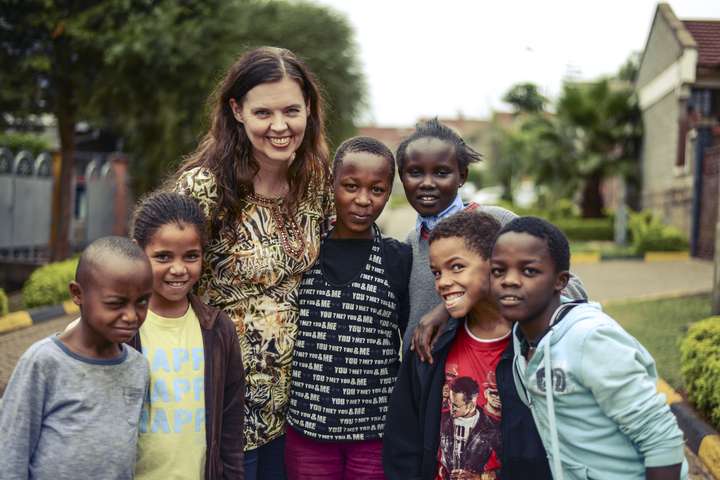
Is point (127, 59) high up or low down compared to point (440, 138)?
up

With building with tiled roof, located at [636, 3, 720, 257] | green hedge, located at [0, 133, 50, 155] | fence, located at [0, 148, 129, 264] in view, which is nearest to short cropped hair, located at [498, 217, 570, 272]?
fence, located at [0, 148, 129, 264]

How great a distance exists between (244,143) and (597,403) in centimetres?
162

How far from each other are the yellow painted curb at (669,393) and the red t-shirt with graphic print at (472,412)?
3.47 metres

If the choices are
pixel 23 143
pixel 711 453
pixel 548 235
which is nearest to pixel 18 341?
pixel 711 453

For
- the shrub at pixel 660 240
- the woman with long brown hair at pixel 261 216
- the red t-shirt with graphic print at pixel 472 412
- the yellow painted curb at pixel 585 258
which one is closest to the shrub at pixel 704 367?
the red t-shirt with graphic print at pixel 472 412

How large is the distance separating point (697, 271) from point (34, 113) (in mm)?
11947

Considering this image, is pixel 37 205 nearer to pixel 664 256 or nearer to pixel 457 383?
pixel 457 383

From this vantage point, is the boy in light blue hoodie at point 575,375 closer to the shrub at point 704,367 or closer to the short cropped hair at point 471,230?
the short cropped hair at point 471,230

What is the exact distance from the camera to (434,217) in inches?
108

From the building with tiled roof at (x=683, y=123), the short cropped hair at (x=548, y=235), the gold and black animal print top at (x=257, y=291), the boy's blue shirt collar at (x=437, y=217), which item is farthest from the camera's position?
the building with tiled roof at (x=683, y=123)

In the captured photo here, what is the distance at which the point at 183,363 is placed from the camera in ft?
7.57

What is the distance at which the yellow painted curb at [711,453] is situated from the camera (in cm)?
406

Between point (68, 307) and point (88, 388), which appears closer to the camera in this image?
point (88, 388)

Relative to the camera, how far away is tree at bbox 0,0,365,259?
379 inches
